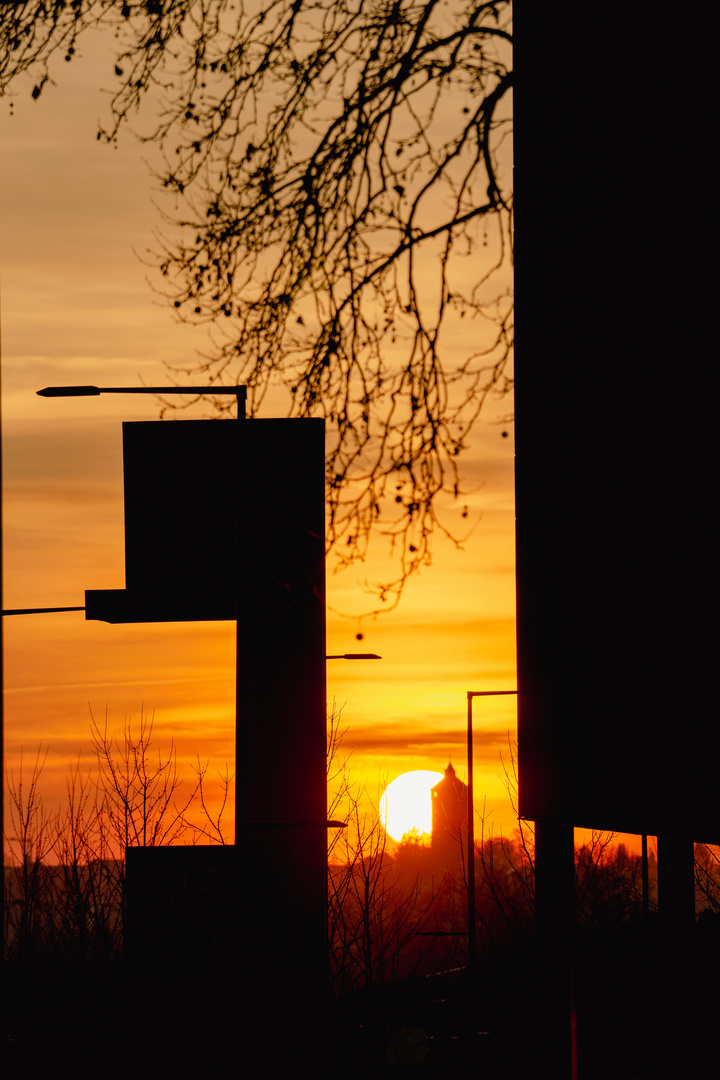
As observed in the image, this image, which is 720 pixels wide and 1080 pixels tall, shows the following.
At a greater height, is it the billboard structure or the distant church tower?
the billboard structure

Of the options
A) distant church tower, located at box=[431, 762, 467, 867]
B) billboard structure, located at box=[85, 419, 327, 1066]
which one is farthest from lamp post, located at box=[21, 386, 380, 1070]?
distant church tower, located at box=[431, 762, 467, 867]

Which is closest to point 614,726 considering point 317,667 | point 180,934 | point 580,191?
point 317,667

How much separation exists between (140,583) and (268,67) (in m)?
6.44

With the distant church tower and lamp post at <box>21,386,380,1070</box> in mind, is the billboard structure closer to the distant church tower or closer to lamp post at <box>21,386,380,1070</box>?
lamp post at <box>21,386,380,1070</box>

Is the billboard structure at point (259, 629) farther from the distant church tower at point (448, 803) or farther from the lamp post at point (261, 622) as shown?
the distant church tower at point (448, 803)

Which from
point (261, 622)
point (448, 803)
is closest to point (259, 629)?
Result: point (261, 622)

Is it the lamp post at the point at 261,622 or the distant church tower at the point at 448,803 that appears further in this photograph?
the distant church tower at the point at 448,803

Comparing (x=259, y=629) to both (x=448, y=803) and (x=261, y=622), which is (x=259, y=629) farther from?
(x=448, y=803)

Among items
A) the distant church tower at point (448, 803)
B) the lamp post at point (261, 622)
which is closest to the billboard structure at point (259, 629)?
the lamp post at point (261, 622)

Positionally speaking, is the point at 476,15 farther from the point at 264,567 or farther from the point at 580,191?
the point at 264,567

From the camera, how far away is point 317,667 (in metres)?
15.2

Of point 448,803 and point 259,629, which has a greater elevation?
point 259,629

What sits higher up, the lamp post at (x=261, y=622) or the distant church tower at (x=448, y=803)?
the lamp post at (x=261, y=622)

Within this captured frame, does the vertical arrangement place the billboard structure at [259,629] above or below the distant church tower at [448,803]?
above
